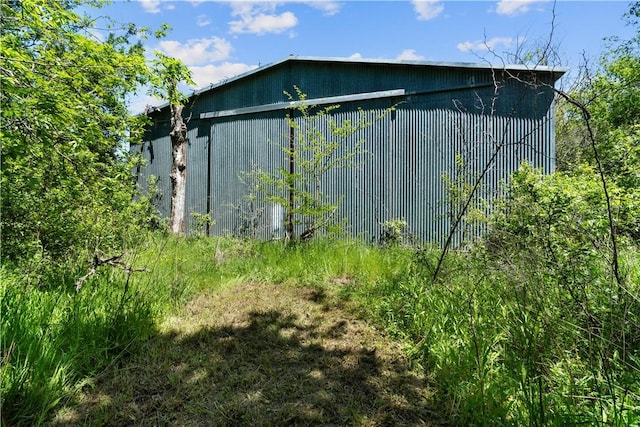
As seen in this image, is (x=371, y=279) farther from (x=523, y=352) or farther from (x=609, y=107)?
(x=609, y=107)

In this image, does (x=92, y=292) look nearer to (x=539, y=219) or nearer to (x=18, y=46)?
(x=18, y=46)

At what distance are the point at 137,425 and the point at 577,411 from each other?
2.49m

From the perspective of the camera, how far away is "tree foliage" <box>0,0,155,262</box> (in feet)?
8.68

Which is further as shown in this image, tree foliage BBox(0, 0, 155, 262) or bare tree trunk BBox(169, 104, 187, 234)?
bare tree trunk BBox(169, 104, 187, 234)

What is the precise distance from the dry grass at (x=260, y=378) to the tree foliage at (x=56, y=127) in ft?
5.16

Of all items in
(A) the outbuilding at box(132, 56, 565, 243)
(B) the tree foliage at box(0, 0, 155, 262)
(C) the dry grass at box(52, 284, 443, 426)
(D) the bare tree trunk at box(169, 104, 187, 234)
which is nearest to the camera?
(C) the dry grass at box(52, 284, 443, 426)

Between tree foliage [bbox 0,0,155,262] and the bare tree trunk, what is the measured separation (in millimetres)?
5500

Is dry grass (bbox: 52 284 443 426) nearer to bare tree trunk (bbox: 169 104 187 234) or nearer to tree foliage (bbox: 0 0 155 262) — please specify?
tree foliage (bbox: 0 0 155 262)

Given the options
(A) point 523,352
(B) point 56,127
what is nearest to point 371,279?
(A) point 523,352

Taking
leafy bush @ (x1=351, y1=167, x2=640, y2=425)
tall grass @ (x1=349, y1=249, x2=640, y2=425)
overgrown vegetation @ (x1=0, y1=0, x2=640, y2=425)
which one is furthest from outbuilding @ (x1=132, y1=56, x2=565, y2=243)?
tall grass @ (x1=349, y1=249, x2=640, y2=425)

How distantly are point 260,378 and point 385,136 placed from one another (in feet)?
19.2

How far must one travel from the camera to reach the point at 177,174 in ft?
34.6

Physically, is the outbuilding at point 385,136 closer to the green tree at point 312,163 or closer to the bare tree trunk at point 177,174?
the green tree at point 312,163

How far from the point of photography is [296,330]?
11.4 ft
